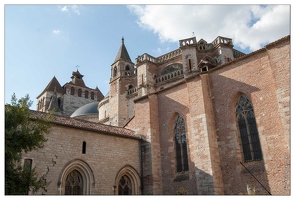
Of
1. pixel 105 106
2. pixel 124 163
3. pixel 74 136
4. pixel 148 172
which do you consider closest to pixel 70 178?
pixel 74 136

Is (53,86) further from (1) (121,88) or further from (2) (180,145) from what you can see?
(2) (180,145)

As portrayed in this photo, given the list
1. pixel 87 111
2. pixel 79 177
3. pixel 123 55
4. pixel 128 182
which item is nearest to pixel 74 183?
pixel 79 177

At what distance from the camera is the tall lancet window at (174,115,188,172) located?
579 inches

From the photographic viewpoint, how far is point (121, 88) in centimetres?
3130

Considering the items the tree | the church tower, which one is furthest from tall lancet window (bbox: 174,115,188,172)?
the church tower

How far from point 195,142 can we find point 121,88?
18.9 m

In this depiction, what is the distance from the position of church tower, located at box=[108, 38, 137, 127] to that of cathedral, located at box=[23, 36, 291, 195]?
459 inches

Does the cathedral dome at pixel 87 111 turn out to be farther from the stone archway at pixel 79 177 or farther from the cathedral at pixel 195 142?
the stone archway at pixel 79 177

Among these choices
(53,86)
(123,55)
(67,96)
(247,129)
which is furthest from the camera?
(53,86)

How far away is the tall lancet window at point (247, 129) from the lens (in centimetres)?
1213

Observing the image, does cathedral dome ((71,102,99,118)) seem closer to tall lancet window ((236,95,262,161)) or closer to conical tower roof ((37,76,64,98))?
conical tower roof ((37,76,64,98))

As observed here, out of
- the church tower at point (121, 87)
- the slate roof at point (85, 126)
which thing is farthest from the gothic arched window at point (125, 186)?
the church tower at point (121, 87)

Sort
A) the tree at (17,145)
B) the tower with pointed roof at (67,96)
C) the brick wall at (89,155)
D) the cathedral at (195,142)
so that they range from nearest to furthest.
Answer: the tree at (17,145) < the cathedral at (195,142) < the brick wall at (89,155) < the tower with pointed roof at (67,96)
